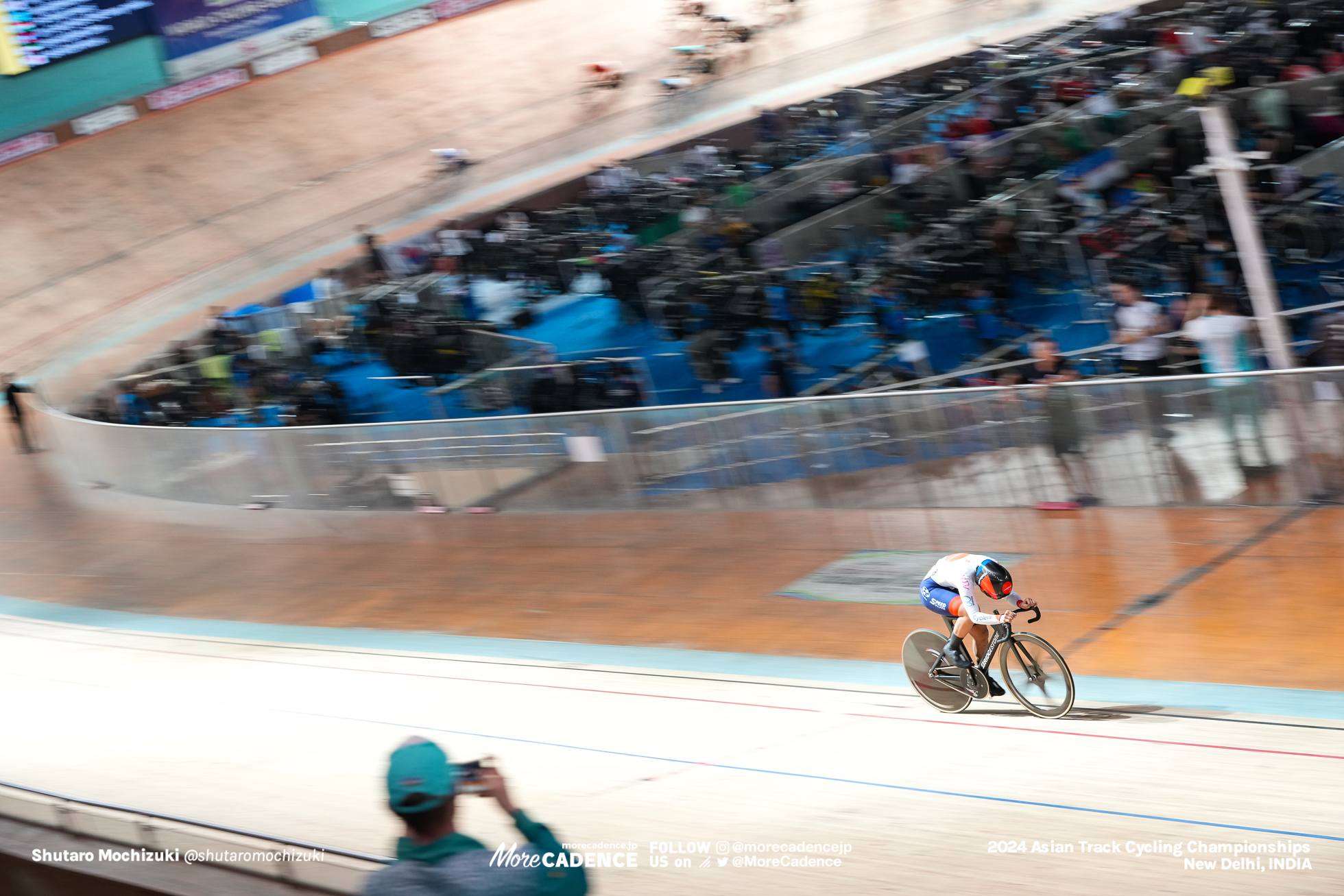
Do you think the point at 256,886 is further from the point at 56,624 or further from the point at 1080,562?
the point at 56,624

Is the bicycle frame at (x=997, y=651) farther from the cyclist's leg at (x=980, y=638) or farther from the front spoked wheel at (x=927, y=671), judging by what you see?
the front spoked wheel at (x=927, y=671)

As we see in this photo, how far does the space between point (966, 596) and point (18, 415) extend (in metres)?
16.2

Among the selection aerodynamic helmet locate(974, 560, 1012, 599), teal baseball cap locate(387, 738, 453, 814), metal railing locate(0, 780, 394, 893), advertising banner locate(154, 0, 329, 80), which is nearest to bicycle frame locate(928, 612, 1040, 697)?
aerodynamic helmet locate(974, 560, 1012, 599)

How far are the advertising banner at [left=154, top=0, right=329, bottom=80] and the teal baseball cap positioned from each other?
3065 cm

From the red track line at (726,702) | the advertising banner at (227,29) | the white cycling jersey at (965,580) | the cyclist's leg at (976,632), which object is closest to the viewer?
the red track line at (726,702)

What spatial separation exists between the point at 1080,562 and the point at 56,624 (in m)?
8.35

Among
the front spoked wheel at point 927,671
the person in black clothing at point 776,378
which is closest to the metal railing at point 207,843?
the front spoked wheel at point 927,671

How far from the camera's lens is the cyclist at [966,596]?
4840mm

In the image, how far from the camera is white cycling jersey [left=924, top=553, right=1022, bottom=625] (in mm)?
4996

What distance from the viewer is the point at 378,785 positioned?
5348 millimetres

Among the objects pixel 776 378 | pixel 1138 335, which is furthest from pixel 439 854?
pixel 776 378

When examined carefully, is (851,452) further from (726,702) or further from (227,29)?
(227,29)

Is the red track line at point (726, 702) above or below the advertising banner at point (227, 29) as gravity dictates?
below

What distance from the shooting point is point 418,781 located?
6.85ft
